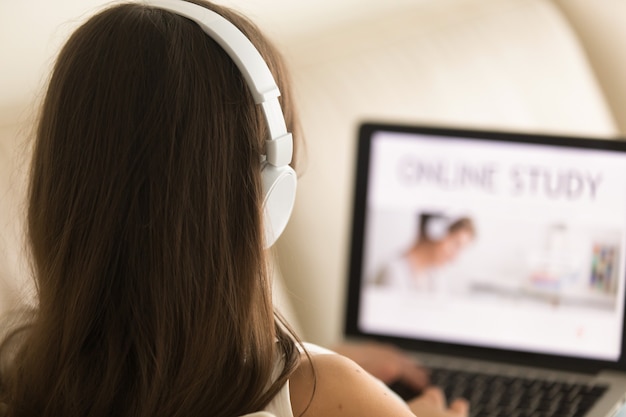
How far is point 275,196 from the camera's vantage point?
2.42 feet

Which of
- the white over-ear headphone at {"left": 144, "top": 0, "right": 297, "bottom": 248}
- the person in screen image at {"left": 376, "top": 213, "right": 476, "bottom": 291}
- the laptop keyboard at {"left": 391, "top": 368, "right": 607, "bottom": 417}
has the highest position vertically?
the white over-ear headphone at {"left": 144, "top": 0, "right": 297, "bottom": 248}

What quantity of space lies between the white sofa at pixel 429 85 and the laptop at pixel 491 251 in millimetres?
51

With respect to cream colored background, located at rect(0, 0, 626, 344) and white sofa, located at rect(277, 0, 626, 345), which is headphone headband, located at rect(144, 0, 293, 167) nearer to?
cream colored background, located at rect(0, 0, 626, 344)

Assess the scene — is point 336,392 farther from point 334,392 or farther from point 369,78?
point 369,78

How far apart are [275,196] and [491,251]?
2.00 ft

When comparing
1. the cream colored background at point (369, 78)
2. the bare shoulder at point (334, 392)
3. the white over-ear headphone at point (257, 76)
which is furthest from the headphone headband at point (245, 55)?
the cream colored background at point (369, 78)

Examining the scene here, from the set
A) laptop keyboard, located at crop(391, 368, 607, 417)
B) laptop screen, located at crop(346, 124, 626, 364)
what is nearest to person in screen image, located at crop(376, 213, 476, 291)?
laptop screen, located at crop(346, 124, 626, 364)

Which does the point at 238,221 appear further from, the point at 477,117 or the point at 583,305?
the point at 477,117

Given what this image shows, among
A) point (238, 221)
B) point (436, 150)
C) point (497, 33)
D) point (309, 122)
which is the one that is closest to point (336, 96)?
point (309, 122)

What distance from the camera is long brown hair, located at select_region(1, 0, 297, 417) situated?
662 mm

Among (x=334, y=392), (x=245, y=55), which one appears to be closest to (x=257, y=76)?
(x=245, y=55)

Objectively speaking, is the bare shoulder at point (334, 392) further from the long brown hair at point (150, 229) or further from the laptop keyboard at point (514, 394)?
the laptop keyboard at point (514, 394)

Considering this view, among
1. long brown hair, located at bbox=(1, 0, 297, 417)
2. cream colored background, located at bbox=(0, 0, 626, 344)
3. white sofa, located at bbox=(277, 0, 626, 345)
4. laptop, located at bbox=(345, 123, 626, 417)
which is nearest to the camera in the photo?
long brown hair, located at bbox=(1, 0, 297, 417)

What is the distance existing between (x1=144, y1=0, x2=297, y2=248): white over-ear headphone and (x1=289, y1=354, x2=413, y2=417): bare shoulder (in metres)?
0.10
